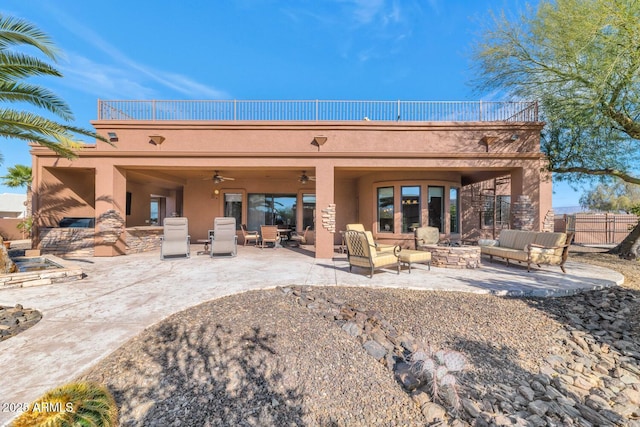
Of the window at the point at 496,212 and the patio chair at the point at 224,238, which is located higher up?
the window at the point at 496,212

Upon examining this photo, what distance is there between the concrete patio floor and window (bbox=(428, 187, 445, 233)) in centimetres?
236

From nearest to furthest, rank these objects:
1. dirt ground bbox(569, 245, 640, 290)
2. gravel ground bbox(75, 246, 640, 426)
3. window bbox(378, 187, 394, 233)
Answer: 1. gravel ground bbox(75, 246, 640, 426)
2. dirt ground bbox(569, 245, 640, 290)
3. window bbox(378, 187, 394, 233)

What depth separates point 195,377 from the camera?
2371mm

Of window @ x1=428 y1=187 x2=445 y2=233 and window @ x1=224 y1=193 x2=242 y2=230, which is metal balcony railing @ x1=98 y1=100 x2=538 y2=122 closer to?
window @ x1=428 y1=187 x2=445 y2=233

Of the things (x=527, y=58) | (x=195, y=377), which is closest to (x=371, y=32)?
(x=527, y=58)

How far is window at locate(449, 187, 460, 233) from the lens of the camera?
9453 millimetres

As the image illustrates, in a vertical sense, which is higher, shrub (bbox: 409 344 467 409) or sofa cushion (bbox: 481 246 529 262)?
sofa cushion (bbox: 481 246 529 262)

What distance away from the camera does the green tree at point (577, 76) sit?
21.9 ft

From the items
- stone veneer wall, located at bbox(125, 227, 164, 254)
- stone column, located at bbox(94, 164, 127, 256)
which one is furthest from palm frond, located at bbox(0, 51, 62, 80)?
stone veneer wall, located at bbox(125, 227, 164, 254)

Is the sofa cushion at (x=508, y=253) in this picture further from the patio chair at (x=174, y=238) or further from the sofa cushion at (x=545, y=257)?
the patio chair at (x=174, y=238)

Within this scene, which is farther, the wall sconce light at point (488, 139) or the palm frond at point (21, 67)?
the wall sconce light at point (488, 139)

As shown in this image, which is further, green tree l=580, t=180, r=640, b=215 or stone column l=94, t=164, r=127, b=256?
green tree l=580, t=180, r=640, b=215

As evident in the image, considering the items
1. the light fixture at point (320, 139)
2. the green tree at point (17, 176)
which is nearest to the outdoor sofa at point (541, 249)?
the light fixture at point (320, 139)

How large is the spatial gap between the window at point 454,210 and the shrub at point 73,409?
9.65 metres
